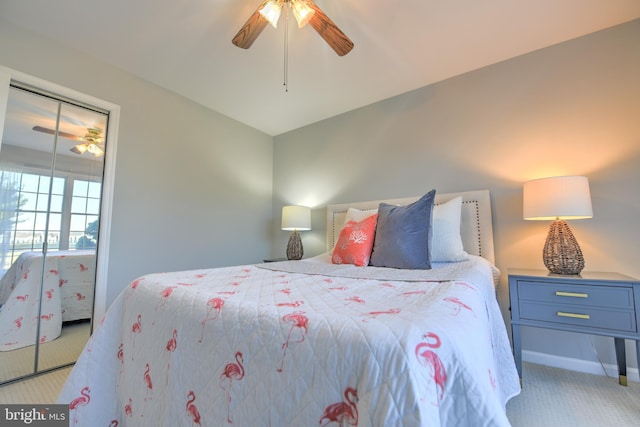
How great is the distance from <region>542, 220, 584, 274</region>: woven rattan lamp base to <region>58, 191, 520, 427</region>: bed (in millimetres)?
863

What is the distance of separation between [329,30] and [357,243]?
1413mm

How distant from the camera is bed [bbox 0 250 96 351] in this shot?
184 centimetres

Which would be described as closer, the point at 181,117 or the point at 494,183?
the point at 494,183

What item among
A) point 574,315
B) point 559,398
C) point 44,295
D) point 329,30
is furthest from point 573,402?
point 44,295

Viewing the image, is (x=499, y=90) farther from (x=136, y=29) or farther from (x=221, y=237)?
(x=221, y=237)

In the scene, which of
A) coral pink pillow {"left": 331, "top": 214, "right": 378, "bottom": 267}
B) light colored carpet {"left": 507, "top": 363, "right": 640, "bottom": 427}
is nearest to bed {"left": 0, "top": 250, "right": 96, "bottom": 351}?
coral pink pillow {"left": 331, "top": 214, "right": 378, "bottom": 267}

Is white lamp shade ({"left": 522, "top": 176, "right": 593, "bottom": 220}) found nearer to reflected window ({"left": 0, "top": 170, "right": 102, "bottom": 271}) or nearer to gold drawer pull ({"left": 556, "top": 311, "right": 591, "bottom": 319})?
gold drawer pull ({"left": 556, "top": 311, "right": 591, "bottom": 319})

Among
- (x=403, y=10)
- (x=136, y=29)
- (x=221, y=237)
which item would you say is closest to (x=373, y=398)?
(x=403, y=10)

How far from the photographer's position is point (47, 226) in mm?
1993

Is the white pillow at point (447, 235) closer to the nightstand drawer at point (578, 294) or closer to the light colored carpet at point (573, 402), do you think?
the nightstand drawer at point (578, 294)

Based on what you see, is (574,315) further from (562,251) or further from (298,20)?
(298,20)

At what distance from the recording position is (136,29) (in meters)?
1.90

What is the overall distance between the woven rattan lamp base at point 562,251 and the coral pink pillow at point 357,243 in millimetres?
1179

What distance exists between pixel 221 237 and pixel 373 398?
9.39 feet
